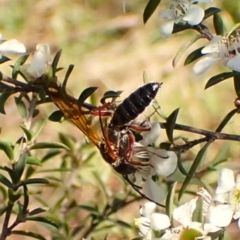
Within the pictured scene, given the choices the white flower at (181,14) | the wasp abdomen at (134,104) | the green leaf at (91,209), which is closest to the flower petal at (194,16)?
the white flower at (181,14)

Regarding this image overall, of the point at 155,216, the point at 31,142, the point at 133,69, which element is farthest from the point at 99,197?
the point at 133,69

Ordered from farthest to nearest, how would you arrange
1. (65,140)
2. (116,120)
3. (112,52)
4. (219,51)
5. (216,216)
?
(112,52) < (65,140) < (116,120) < (219,51) < (216,216)

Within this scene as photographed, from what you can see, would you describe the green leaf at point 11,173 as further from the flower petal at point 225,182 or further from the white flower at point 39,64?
the flower petal at point 225,182

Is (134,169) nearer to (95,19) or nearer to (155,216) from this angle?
(155,216)

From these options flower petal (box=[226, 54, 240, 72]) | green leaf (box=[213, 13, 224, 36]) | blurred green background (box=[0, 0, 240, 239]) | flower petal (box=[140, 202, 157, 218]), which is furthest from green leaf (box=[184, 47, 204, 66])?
blurred green background (box=[0, 0, 240, 239])

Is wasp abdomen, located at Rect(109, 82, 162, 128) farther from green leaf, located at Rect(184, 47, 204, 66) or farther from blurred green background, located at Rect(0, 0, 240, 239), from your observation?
blurred green background, located at Rect(0, 0, 240, 239)

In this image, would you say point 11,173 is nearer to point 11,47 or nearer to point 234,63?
point 11,47

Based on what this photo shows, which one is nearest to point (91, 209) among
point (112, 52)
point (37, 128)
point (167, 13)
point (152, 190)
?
point (37, 128)
